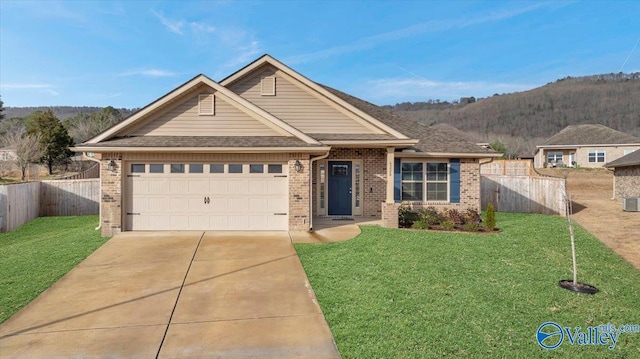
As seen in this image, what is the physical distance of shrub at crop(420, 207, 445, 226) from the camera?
1201 cm

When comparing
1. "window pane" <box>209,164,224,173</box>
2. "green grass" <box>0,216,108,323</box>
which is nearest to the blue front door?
"window pane" <box>209,164,224,173</box>

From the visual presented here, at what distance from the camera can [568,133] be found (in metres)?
40.2

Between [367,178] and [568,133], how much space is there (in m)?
38.9

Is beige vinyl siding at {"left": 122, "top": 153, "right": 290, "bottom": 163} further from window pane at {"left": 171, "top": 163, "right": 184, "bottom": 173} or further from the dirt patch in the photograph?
the dirt patch

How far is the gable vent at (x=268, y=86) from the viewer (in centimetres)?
1340

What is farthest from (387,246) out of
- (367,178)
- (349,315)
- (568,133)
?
(568,133)

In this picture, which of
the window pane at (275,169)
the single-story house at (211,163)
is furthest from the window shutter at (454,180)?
the window pane at (275,169)

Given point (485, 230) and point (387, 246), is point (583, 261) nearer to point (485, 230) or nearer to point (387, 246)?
point (485, 230)

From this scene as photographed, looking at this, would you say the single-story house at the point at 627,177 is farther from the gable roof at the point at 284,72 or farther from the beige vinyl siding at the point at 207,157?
the beige vinyl siding at the point at 207,157

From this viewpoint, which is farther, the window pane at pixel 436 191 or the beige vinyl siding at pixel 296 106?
the window pane at pixel 436 191

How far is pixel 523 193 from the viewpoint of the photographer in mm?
16234

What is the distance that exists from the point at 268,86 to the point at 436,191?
308 inches

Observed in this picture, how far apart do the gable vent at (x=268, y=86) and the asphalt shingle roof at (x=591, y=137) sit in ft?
123

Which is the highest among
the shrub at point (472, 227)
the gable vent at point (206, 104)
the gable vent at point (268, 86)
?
the gable vent at point (268, 86)
